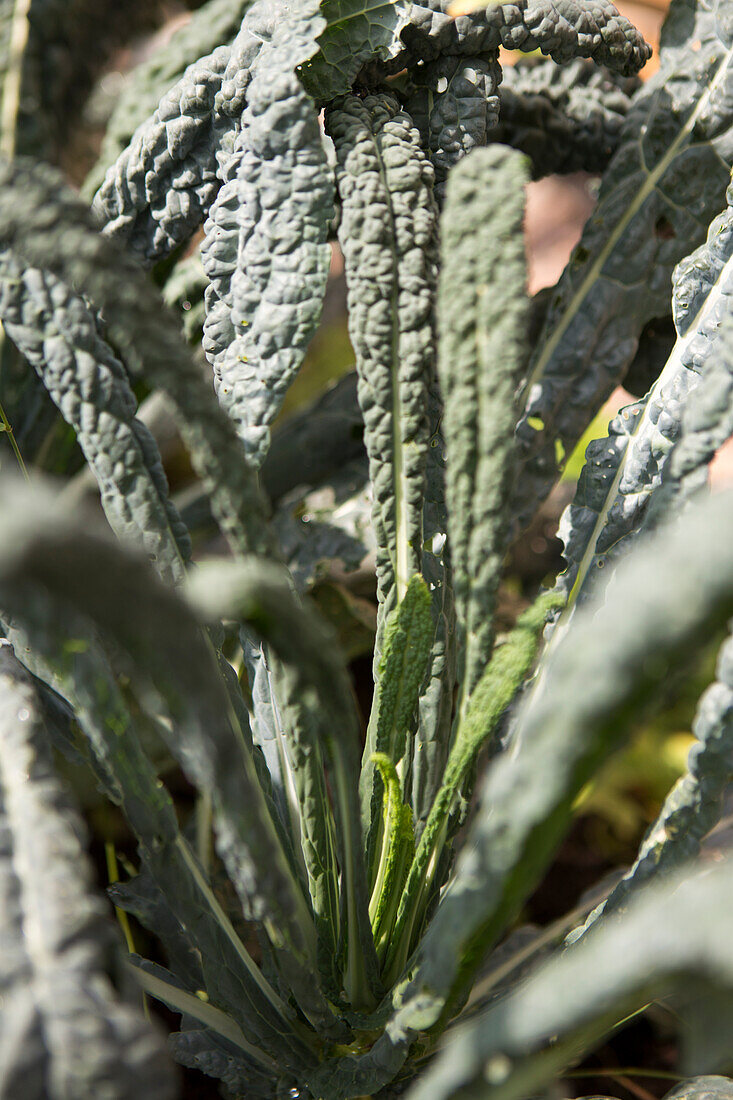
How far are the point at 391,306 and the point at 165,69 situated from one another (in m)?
0.47

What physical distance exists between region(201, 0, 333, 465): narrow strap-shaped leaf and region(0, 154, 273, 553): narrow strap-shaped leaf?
0.13 metres

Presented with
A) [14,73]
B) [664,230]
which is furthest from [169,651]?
[14,73]

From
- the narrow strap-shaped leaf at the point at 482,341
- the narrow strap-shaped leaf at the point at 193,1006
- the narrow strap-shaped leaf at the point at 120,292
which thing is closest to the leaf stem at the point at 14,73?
the narrow strap-shaped leaf at the point at 120,292

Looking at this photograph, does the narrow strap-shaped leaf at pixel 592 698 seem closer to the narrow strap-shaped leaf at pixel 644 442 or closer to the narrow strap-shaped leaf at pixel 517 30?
the narrow strap-shaped leaf at pixel 644 442

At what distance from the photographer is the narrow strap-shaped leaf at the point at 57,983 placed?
31 cm

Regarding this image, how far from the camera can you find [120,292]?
35 centimetres

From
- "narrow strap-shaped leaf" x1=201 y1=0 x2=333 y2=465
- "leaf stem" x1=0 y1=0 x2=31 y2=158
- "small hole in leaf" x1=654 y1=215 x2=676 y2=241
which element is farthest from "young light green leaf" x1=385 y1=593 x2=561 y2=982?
"leaf stem" x1=0 y1=0 x2=31 y2=158

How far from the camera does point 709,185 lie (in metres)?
0.67

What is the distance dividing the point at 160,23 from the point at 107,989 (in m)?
1.18

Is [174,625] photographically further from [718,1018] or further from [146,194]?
[146,194]

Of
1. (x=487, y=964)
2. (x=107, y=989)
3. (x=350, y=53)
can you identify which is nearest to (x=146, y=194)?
(x=350, y=53)

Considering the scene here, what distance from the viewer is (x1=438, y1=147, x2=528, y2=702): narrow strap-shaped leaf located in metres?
0.36

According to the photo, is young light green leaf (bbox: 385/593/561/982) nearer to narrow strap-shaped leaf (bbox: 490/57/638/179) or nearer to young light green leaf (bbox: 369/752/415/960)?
young light green leaf (bbox: 369/752/415/960)

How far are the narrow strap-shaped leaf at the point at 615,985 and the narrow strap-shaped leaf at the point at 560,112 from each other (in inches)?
→ 26.6
